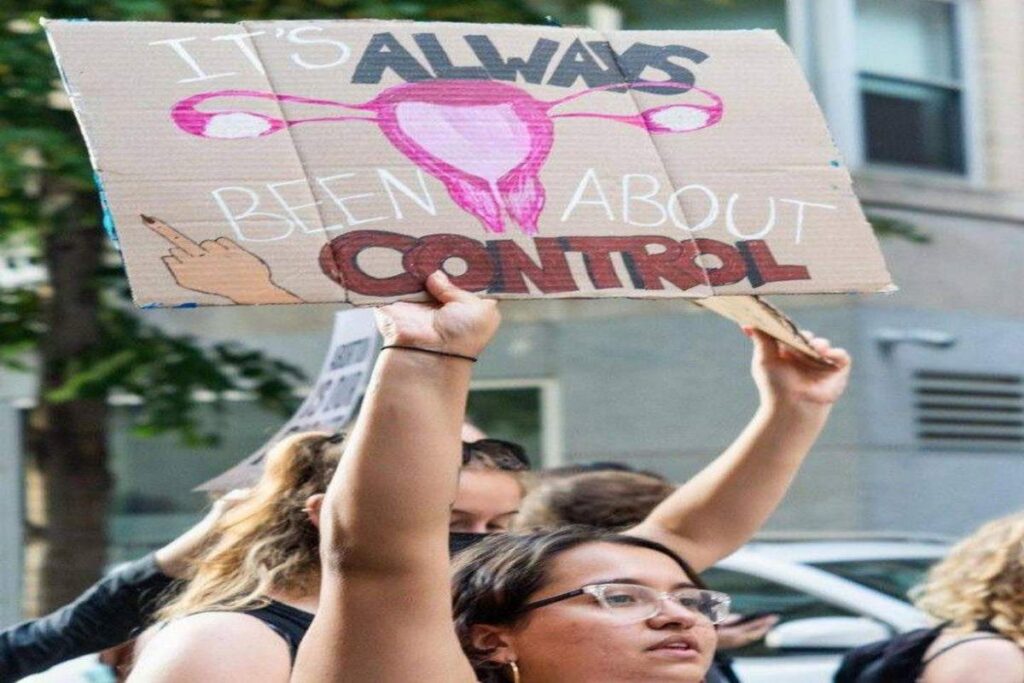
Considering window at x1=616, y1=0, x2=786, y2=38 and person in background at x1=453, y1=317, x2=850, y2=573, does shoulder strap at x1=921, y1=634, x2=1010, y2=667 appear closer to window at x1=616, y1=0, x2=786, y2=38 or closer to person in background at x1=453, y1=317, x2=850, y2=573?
person in background at x1=453, y1=317, x2=850, y2=573

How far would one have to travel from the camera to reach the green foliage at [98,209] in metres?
6.06

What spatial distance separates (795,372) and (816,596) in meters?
3.28

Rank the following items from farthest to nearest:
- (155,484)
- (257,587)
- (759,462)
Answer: (155,484)
(759,462)
(257,587)

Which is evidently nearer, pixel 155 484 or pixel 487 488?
pixel 487 488

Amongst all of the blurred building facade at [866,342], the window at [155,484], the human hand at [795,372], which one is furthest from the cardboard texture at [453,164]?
the window at [155,484]

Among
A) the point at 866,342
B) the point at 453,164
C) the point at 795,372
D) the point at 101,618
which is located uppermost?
the point at 453,164

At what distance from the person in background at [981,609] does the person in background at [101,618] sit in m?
1.44

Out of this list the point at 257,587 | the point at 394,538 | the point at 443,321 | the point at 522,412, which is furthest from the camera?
the point at 522,412

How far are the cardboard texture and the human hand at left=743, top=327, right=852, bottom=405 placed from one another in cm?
78

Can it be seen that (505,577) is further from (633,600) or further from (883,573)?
(883,573)

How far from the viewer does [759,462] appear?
360 centimetres

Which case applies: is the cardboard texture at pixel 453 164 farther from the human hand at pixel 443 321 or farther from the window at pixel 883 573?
the window at pixel 883 573

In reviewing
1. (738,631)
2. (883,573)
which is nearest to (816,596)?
(883,573)

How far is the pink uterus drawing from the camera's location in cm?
244
